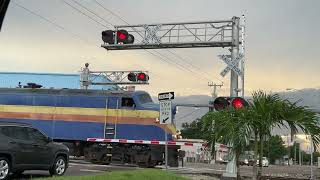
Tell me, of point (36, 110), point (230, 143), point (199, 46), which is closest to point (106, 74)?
point (36, 110)

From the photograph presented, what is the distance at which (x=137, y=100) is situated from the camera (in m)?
26.9

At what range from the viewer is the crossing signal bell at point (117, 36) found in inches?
896

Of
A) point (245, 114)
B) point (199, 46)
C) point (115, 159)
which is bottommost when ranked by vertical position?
point (115, 159)

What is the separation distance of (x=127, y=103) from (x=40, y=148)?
11.0 meters

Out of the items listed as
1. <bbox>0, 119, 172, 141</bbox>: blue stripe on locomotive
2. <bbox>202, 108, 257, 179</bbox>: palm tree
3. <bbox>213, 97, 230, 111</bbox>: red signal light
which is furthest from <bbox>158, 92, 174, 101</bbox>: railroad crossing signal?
<bbox>0, 119, 172, 141</bbox>: blue stripe on locomotive

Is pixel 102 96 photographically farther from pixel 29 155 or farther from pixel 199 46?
pixel 29 155

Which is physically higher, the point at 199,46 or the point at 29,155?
the point at 199,46

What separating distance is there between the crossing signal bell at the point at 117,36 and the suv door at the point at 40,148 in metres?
7.27

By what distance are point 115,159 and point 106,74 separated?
70.7 feet

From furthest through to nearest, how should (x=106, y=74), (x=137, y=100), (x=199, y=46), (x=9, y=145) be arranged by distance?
(x=106, y=74) → (x=137, y=100) → (x=199, y=46) → (x=9, y=145)

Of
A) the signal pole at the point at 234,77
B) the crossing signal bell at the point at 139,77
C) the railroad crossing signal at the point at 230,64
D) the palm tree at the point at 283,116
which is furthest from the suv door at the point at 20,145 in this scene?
the crossing signal bell at the point at 139,77

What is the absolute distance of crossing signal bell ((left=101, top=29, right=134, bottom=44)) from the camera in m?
22.8

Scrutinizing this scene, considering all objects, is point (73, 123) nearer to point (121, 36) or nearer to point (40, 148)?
point (121, 36)

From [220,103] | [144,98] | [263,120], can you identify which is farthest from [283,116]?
[144,98]
